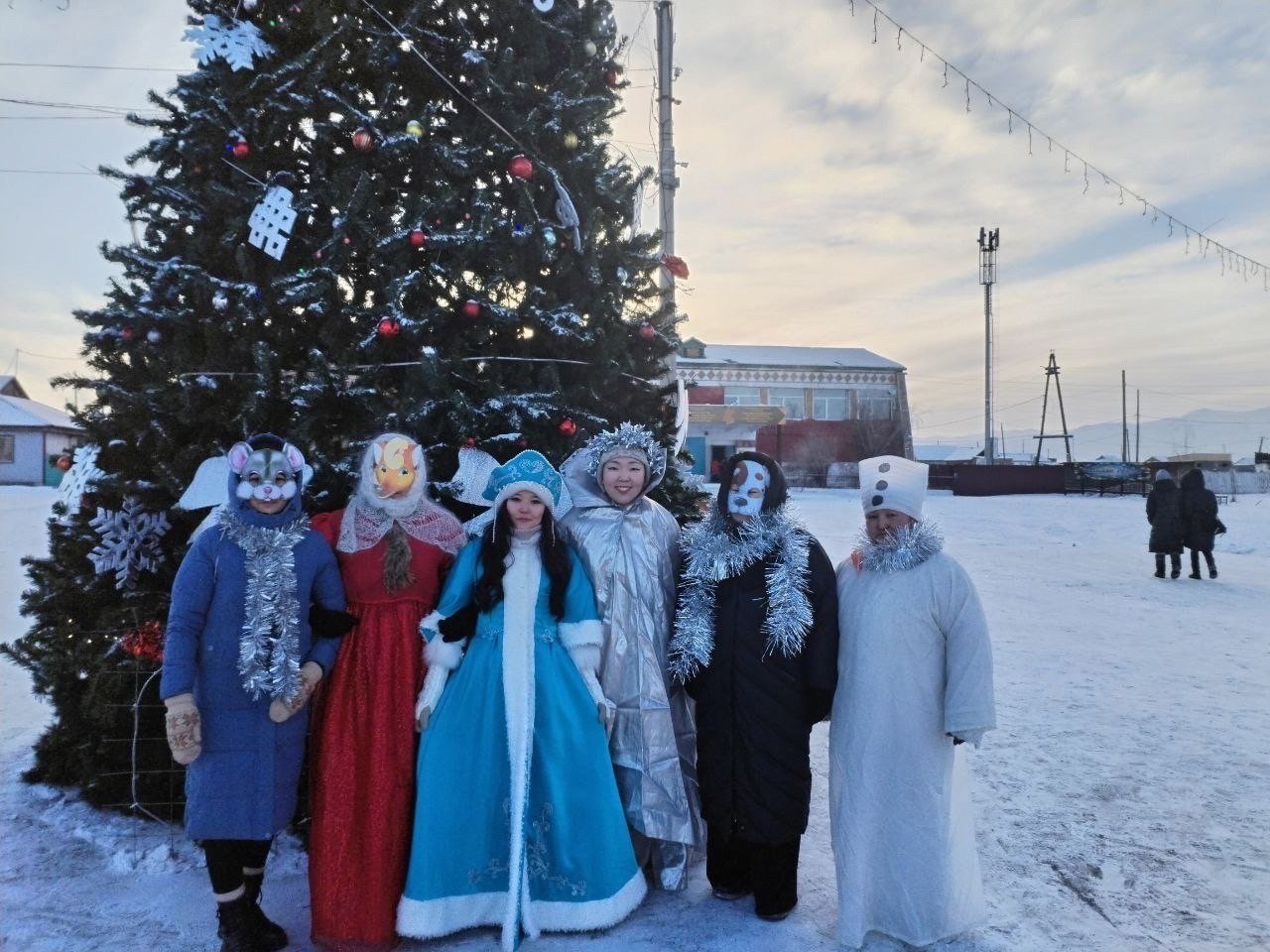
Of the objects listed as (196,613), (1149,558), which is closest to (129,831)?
(196,613)

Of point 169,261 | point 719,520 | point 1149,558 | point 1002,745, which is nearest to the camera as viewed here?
point 719,520

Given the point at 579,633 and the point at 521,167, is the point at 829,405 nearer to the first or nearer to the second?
the point at 521,167

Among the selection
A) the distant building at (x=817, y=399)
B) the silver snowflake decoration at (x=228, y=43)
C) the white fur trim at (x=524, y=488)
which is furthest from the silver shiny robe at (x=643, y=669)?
the distant building at (x=817, y=399)

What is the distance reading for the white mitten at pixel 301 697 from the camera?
120 inches

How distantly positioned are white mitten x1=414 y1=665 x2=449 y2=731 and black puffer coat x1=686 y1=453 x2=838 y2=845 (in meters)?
1.10

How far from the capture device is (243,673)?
9.83 feet

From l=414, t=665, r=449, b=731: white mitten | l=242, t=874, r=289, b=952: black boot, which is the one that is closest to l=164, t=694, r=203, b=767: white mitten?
l=242, t=874, r=289, b=952: black boot

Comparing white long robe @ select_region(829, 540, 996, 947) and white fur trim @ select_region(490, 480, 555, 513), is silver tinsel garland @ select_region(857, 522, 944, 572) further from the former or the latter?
white fur trim @ select_region(490, 480, 555, 513)

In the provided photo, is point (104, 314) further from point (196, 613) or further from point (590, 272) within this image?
point (590, 272)

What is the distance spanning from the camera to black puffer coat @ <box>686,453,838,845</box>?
11.0 feet

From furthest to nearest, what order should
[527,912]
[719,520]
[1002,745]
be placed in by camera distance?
[1002,745], [719,520], [527,912]

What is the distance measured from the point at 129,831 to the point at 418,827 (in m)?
1.93

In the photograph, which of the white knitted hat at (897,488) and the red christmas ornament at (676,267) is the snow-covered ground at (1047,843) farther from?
the red christmas ornament at (676,267)

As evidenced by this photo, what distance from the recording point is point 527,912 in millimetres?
3199
